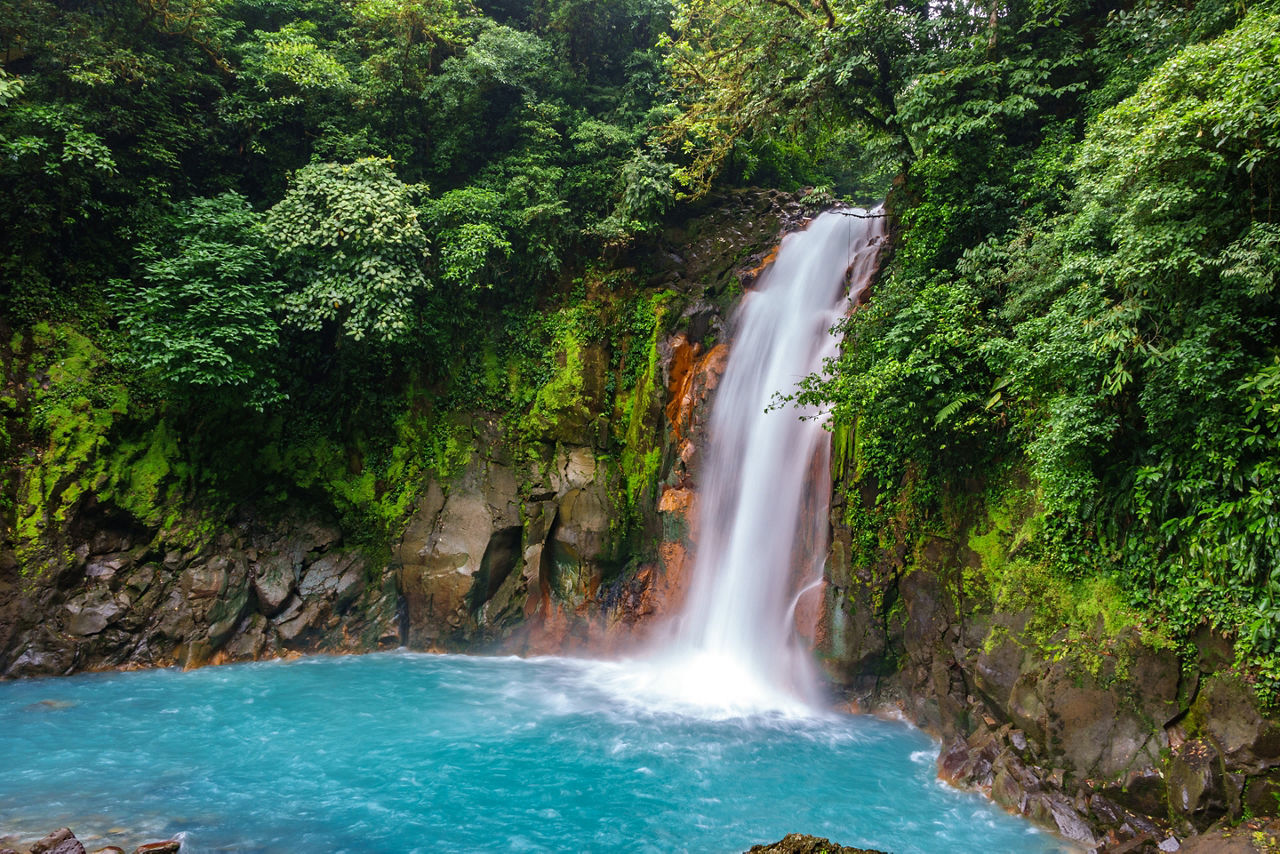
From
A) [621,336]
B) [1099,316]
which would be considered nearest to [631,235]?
[621,336]

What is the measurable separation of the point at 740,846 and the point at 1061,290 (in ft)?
22.3

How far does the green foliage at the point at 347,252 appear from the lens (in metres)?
11.0

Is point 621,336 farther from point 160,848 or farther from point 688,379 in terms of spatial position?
point 160,848

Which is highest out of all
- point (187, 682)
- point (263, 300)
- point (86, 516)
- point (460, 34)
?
point (460, 34)

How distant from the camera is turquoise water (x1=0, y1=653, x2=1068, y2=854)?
6.16m

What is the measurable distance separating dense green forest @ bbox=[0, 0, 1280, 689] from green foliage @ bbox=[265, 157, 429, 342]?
58 millimetres

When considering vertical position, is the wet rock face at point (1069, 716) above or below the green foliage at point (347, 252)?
below

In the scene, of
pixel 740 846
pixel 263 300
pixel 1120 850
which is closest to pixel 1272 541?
pixel 1120 850

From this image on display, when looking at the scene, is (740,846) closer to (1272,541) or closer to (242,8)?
(1272,541)

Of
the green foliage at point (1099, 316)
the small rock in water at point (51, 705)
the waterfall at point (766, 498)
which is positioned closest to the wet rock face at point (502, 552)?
the waterfall at point (766, 498)

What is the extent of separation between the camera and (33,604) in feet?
31.7

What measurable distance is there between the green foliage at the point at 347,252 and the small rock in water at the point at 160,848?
24.7 ft

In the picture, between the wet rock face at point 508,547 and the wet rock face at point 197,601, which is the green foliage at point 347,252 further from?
the wet rock face at point 197,601

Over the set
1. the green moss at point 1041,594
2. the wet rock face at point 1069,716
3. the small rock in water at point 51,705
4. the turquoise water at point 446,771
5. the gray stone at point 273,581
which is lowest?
the small rock in water at point 51,705
